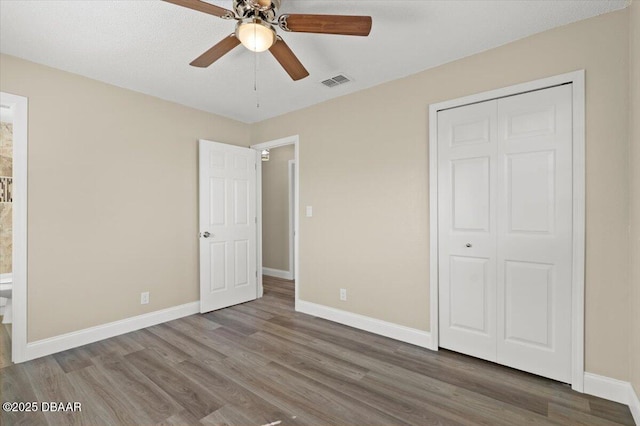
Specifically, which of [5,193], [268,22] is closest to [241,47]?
[268,22]

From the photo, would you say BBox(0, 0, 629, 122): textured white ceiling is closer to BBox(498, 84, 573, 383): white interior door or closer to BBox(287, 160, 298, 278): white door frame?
BBox(498, 84, 573, 383): white interior door

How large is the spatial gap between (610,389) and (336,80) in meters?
3.20

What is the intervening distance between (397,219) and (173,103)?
2.90 m

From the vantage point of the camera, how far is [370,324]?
3.22m

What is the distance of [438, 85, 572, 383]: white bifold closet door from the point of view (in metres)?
2.21

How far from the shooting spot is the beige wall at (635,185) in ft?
5.98

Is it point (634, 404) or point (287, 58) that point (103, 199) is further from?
point (634, 404)

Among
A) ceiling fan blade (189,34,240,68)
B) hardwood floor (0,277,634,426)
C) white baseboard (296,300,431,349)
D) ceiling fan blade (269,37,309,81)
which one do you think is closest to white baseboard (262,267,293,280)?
white baseboard (296,300,431,349)

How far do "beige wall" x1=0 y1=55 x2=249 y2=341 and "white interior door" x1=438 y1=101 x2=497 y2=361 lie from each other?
9.45 feet

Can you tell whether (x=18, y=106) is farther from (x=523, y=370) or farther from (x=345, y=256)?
(x=523, y=370)

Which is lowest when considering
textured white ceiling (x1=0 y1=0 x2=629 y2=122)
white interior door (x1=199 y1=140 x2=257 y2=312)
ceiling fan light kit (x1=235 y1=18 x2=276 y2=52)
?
white interior door (x1=199 y1=140 x2=257 y2=312)

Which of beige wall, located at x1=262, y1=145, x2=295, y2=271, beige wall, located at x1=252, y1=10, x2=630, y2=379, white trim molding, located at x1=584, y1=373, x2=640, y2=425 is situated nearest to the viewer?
white trim molding, located at x1=584, y1=373, x2=640, y2=425

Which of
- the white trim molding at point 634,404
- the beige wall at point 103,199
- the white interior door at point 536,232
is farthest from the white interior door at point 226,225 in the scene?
the white trim molding at point 634,404

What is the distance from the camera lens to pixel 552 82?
2.24 m
